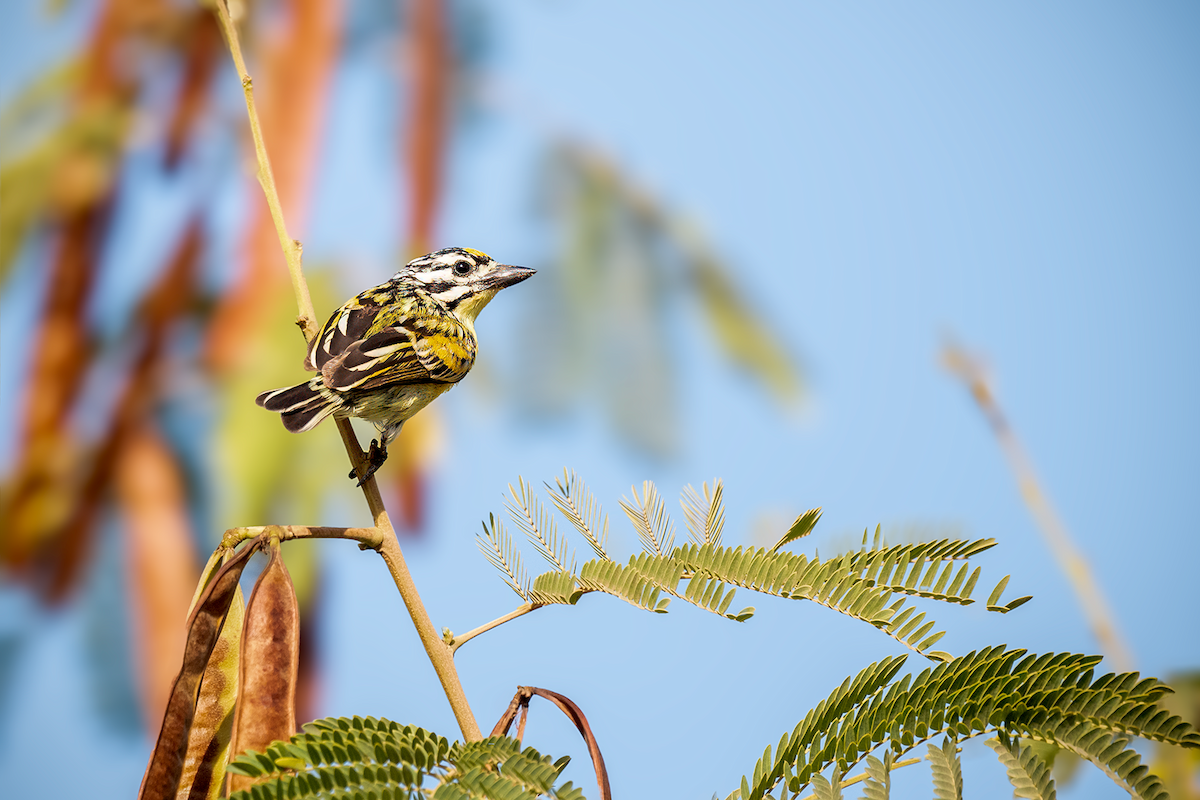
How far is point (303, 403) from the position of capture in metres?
1.71

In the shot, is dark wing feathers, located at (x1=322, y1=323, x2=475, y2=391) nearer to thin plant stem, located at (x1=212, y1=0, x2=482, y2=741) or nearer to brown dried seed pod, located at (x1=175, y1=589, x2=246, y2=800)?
thin plant stem, located at (x1=212, y1=0, x2=482, y2=741)

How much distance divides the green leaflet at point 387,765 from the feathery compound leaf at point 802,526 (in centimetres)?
38

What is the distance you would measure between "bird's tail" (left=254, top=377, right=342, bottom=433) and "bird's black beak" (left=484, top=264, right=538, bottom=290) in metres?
0.62

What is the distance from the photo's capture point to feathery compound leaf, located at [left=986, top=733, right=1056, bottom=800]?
0.82 metres

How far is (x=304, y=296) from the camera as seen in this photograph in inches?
49.6

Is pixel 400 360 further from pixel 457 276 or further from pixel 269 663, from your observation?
pixel 269 663

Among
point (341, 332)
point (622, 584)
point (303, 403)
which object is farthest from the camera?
point (341, 332)

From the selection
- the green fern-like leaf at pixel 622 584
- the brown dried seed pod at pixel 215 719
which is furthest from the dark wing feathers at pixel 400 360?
the green fern-like leaf at pixel 622 584

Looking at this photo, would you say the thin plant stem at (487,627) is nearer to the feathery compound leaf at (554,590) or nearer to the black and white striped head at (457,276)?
the feathery compound leaf at (554,590)

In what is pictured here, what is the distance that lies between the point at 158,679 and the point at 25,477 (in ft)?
4.86

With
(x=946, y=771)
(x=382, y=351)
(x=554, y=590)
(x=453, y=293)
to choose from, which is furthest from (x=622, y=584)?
(x=453, y=293)

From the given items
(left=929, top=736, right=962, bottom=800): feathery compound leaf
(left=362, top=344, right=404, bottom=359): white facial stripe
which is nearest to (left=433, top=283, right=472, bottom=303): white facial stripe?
(left=362, top=344, right=404, bottom=359): white facial stripe

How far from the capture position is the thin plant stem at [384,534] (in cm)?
93

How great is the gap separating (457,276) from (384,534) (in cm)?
149
